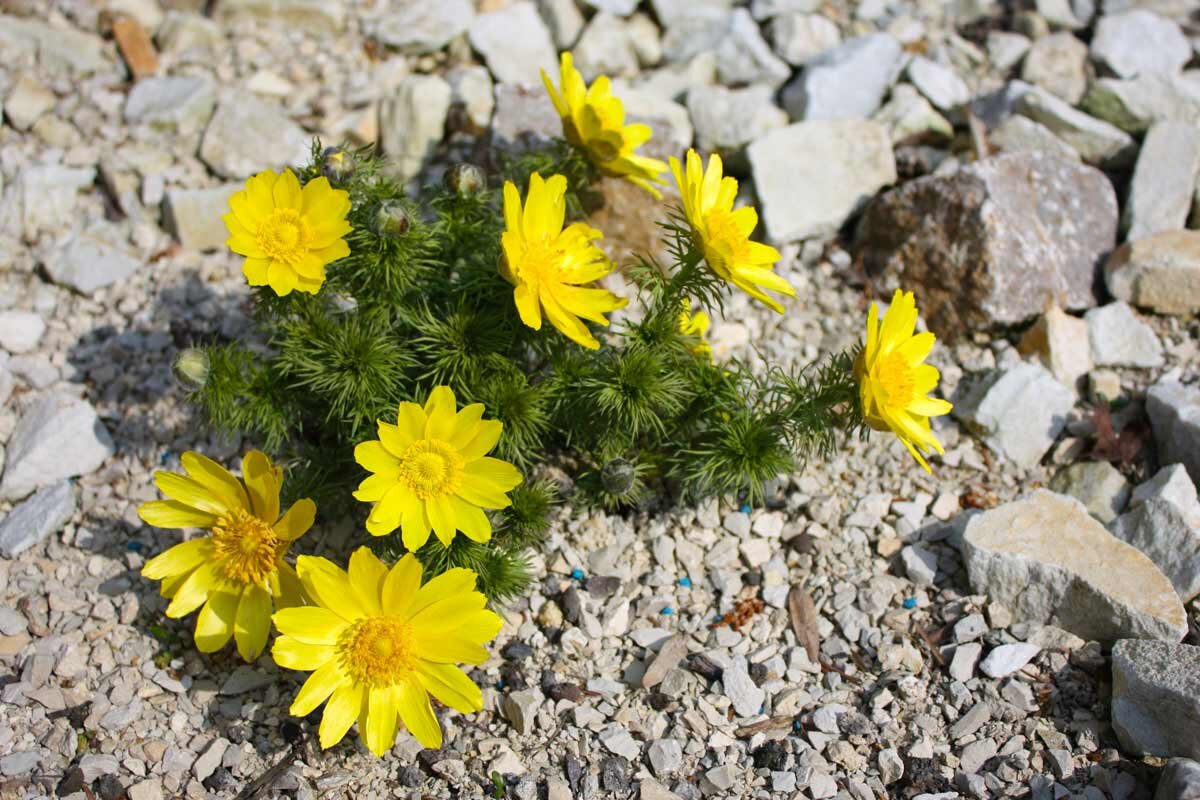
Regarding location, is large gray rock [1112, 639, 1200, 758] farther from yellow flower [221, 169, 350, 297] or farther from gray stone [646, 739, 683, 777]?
yellow flower [221, 169, 350, 297]

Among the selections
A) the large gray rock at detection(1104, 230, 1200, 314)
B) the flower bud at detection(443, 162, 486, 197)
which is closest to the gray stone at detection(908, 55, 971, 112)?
the large gray rock at detection(1104, 230, 1200, 314)

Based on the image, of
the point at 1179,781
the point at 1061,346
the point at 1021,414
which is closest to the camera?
the point at 1179,781

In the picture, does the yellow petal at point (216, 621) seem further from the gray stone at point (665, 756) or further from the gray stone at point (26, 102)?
the gray stone at point (26, 102)

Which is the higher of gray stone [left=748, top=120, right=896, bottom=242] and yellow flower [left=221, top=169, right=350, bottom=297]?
yellow flower [left=221, top=169, right=350, bottom=297]

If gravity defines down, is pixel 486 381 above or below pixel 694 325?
above

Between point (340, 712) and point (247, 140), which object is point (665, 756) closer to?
point (340, 712)

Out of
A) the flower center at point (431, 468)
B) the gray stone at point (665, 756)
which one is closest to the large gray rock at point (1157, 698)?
the gray stone at point (665, 756)

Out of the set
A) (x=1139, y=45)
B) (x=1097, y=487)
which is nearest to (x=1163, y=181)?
(x=1139, y=45)
